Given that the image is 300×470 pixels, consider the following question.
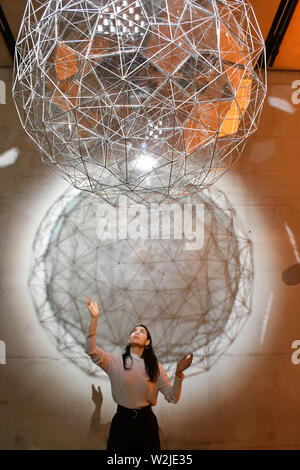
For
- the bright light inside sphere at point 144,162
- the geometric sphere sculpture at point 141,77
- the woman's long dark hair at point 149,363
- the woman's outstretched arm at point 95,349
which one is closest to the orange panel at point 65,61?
the geometric sphere sculpture at point 141,77

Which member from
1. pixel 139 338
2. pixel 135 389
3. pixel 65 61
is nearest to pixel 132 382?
pixel 135 389

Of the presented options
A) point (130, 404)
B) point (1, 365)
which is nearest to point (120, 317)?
point (130, 404)

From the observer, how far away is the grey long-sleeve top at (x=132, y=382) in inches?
131

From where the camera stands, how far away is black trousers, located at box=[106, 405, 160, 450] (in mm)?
3318

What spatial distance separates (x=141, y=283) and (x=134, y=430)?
1610 millimetres

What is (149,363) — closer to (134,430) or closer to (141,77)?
(134,430)

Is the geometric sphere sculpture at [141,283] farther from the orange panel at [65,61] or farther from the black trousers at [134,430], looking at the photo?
the orange panel at [65,61]

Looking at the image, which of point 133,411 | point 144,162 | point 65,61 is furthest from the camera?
point 133,411

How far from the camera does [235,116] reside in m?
2.92

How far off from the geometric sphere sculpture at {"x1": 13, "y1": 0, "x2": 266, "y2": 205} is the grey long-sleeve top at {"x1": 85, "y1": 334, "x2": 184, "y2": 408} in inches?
65.2

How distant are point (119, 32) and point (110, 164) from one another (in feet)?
3.26

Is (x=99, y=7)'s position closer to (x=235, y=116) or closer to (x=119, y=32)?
(x=119, y=32)

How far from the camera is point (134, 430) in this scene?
3.33 metres

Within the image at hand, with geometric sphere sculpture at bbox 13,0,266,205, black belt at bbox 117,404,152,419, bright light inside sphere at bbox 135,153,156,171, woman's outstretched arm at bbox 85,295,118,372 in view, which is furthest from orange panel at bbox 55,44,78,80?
black belt at bbox 117,404,152,419
